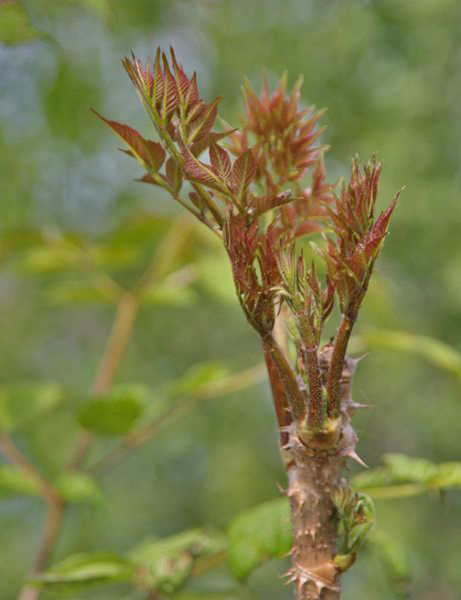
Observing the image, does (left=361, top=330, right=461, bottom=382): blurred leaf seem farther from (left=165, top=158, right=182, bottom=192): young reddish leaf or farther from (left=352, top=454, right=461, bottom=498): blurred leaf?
(left=165, top=158, right=182, bottom=192): young reddish leaf

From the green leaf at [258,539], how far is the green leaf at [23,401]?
0.41 meters

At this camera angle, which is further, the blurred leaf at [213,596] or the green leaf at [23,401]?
the green leaf at [23,401]

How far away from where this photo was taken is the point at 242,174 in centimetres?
49

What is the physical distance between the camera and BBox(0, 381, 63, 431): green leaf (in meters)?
1.10

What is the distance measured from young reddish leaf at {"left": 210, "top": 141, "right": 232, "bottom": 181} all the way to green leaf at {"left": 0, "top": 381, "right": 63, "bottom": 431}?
69 centimetres

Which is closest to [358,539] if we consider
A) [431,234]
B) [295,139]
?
[295,139]

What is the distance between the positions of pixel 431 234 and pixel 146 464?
1499mm

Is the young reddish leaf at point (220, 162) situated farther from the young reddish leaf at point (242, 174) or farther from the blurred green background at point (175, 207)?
the blurred green background at point (175, 207)

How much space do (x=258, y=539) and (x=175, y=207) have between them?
1574mm

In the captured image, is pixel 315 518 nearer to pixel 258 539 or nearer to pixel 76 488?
pixel 258 539

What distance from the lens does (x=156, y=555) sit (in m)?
0.86

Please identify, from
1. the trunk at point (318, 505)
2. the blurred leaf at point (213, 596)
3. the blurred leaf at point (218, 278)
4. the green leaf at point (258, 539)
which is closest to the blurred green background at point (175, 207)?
the blurred leaf at point (218, 278)

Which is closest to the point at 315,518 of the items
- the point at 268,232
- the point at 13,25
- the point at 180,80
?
the point at 268,232

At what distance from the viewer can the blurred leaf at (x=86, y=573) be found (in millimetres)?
785
